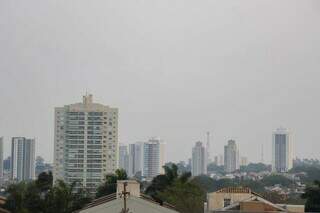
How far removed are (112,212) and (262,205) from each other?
6.66 m

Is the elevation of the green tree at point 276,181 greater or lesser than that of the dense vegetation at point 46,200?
lesser

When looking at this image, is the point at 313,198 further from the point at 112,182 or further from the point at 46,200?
the point at 46,200

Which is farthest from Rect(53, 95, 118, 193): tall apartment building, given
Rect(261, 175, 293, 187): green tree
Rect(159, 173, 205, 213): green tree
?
Rect(159, 173, 205, 213): green tree

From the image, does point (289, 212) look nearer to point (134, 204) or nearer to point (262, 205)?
point (262, 205)

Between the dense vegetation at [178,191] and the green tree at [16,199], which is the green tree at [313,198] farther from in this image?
the green tree at [16,199]

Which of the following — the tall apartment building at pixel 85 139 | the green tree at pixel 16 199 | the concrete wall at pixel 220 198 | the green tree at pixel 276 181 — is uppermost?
the tall apartment building at pixel 85 139

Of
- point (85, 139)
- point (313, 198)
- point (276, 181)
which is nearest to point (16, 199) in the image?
point (313, 198)

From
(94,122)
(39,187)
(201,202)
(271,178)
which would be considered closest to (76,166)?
(94,122)

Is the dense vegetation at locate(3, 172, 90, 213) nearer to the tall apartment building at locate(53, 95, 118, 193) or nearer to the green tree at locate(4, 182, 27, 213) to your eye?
the green tree at locate(4, 182, 27, 213)

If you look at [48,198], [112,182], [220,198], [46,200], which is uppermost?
[112,182]

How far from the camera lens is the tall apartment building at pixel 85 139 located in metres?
176

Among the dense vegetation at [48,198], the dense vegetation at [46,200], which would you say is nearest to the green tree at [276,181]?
the dense vegetation at [48,198]

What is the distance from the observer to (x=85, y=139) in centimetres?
18062

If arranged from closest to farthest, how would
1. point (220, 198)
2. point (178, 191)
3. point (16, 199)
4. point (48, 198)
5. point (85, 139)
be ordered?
point (220, 198)
point (48, 198)
point (178, 191)
point (16, 199)
point (85, 139)
